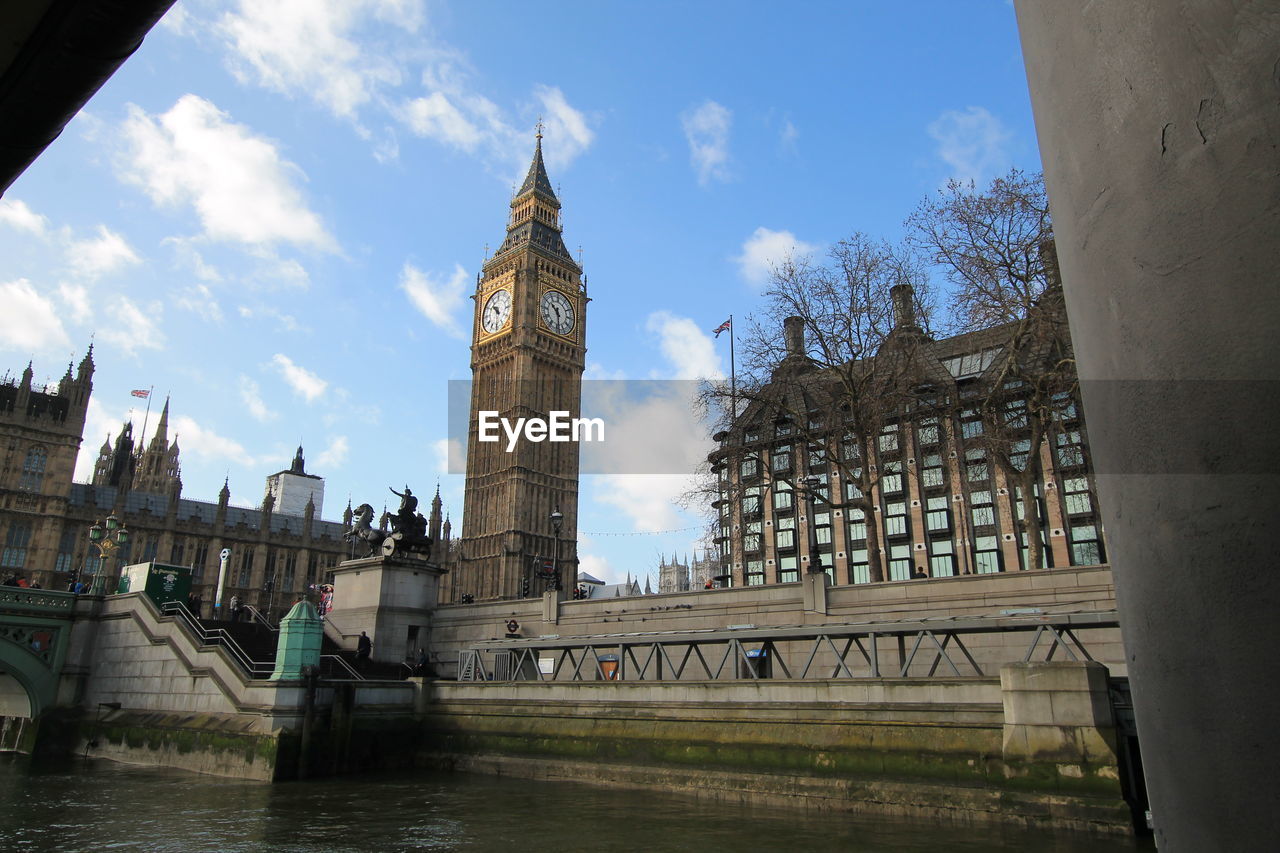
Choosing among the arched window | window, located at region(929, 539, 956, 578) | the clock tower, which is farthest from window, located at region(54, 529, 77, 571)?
window, located at region(929, 539, 956, 578)

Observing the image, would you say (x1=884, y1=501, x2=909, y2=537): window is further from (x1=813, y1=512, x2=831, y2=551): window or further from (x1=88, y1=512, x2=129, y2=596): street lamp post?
(x1=88, y1=512, x2=129, y2=596): street lamp post

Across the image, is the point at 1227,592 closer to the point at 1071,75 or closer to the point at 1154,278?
the point at 1154,278

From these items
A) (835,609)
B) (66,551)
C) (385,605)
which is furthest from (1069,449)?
(66,551)

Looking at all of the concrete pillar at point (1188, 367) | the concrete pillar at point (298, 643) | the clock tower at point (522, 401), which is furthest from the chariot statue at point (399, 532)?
the clock tower at point (522, 401)

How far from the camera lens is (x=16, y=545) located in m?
71.4

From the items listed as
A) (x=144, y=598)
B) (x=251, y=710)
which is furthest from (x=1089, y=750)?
(x=144, y=598)

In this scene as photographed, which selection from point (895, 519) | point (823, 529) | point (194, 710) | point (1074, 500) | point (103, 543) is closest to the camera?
point (194, 710)

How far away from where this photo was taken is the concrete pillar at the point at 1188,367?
1.63 m

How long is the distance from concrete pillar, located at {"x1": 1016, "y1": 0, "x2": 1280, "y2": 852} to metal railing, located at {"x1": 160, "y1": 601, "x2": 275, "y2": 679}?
25.1m

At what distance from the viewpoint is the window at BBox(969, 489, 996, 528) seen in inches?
2447

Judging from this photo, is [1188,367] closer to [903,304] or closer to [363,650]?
[363,650]

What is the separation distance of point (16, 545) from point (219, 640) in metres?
61.9

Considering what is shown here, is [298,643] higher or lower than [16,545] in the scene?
lower

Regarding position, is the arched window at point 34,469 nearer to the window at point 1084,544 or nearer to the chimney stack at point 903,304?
the chimney stack at point 903,304
